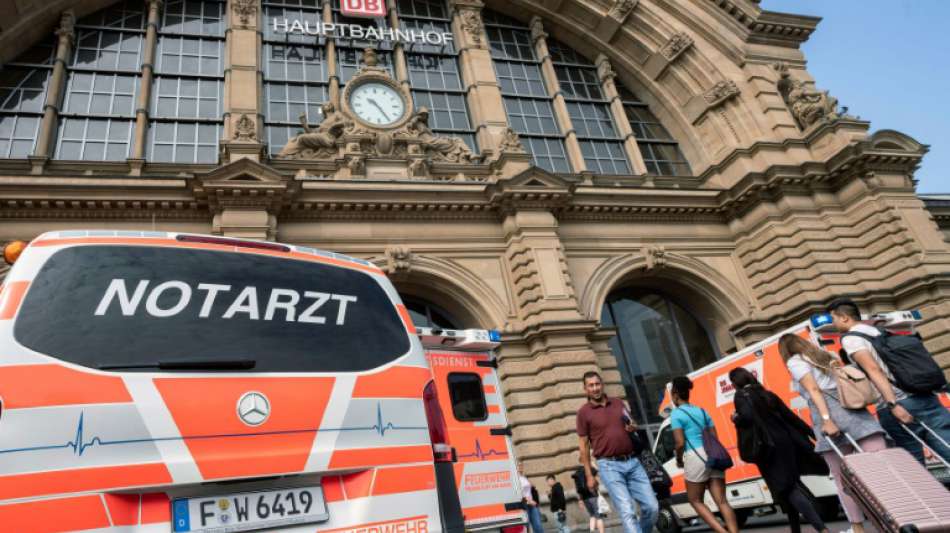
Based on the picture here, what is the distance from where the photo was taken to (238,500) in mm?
2812

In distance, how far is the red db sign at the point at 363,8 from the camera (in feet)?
74.4

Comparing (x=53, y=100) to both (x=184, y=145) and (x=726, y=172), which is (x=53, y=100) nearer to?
(x=184, y=145)

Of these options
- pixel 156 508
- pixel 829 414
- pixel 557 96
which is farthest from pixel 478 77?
pixel 156 508

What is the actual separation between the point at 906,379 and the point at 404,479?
4774 millimetres

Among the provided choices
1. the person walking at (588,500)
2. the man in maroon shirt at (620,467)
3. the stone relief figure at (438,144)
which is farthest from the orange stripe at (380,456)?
the stone relief figure at (438,144)

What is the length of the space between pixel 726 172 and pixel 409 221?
12442mm

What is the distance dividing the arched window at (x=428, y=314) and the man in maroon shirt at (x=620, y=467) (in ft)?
36.6

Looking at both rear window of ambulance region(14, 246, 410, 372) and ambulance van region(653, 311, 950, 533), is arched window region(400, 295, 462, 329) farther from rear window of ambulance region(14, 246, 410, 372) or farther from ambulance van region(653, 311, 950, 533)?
rear window of ambulance region(14, 246, 410, 372)

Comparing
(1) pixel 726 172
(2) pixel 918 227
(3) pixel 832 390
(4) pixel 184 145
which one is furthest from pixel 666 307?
(4) pixel 184 145

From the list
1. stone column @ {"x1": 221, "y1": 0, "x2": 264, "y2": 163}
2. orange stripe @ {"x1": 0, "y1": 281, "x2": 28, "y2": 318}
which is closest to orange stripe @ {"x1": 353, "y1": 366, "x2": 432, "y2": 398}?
orange stripe @ {"x1": 0, "y1": 281, "x2": 28, "y2": 318}

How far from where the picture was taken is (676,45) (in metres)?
23.7

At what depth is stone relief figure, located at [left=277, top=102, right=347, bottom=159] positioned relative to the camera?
18.4 m

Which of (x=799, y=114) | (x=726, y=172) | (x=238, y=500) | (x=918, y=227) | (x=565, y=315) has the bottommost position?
(x=238, y=500)

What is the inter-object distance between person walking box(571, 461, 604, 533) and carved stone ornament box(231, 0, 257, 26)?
62.9ft
